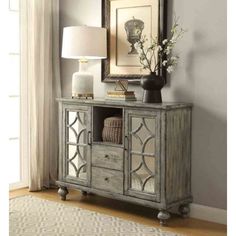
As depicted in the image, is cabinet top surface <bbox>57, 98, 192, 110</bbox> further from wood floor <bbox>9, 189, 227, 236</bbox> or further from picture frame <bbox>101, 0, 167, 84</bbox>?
wood floor <bbox>9, 189, 227, 236</bbox>

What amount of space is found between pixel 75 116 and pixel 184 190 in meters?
1.13

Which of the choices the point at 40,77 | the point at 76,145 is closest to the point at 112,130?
the point at 76,145

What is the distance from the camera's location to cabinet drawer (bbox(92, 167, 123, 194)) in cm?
342

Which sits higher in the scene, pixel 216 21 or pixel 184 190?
pixel 216 21

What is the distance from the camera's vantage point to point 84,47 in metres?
3.64

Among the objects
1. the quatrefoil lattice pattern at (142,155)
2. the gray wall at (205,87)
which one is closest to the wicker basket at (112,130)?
the quatrefoil lattice pattern at (142,155)

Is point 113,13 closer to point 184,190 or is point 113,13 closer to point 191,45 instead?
point 191,45

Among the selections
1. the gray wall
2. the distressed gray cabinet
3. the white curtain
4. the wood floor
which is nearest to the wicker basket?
the distressed gray cabinet

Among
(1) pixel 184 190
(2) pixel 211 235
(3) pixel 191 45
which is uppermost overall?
(3) pixel 191 45

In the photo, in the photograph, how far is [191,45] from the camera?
11.1ft

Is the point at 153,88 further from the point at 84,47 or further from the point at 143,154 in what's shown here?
the point at 84,47

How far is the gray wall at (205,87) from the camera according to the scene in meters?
3.22

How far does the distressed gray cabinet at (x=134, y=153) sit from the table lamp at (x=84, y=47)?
0.15 metres
